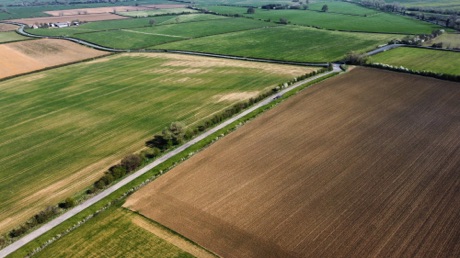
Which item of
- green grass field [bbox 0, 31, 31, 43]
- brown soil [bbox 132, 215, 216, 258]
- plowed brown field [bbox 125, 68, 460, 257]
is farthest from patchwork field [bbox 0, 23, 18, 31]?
brown soil [bbox 132, 215, 216, 258]

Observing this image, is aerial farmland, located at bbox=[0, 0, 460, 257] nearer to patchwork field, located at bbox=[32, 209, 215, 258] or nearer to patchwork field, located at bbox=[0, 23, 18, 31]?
patchwork field, located at bbox=[32, 209, 215, 258]

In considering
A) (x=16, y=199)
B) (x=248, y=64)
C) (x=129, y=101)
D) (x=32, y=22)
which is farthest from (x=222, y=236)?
(x=32, y=22)

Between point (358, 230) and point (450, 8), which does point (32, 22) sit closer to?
point (358, 230)

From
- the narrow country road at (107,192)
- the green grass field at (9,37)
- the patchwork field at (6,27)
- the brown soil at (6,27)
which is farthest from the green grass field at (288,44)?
the brown soil at (6,27)

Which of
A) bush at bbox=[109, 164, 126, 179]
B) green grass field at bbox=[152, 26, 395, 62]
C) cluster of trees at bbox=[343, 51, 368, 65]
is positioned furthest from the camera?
green grass field at bbox=[152, 26, 395, 62]

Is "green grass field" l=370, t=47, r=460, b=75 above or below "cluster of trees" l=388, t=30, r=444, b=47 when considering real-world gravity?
below

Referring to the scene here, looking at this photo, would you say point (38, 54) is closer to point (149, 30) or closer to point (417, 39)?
point (149, 30)
